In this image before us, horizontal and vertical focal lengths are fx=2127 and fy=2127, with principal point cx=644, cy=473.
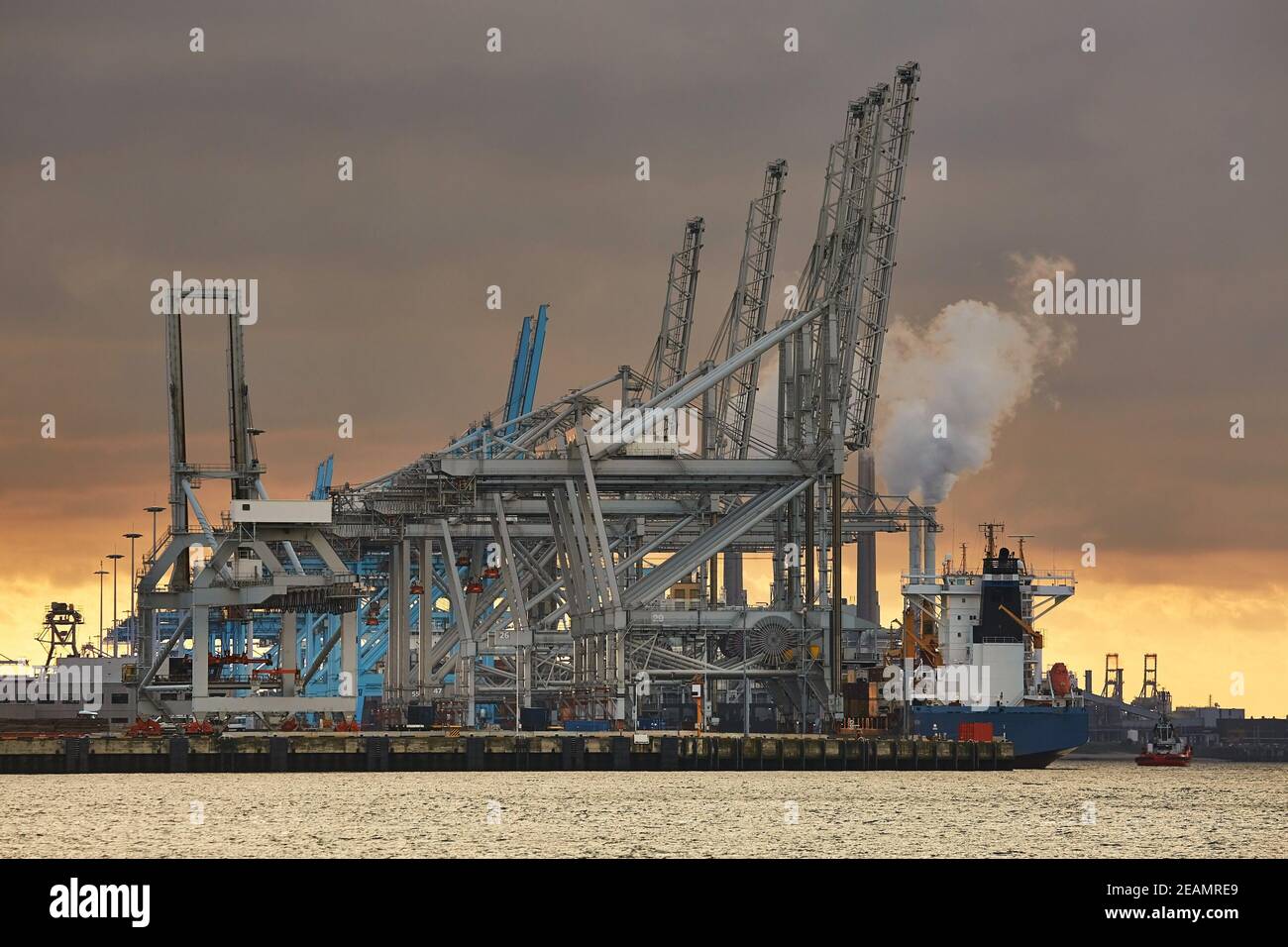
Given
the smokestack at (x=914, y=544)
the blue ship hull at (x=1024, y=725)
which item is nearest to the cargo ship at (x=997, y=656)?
the blue ship hull at (x=1024, y=725)

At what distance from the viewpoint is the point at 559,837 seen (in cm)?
6000

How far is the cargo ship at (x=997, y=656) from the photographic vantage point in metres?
103

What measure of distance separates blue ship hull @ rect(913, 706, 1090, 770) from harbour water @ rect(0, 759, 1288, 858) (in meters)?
4.40

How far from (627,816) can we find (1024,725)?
133 feet

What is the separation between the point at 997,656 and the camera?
10306 centimetres

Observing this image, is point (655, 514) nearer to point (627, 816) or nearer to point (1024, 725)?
point (1024, 725)

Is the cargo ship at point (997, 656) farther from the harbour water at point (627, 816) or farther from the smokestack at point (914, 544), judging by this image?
the smokestack at point (914, 544)

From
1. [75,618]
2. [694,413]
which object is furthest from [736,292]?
[75,618]

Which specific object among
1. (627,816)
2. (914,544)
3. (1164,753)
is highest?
(914,544)

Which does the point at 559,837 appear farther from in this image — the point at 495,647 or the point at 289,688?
the point at 495,647

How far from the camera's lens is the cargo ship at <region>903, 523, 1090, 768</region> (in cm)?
10294

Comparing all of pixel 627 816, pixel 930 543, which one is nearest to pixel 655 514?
pixel 930 543

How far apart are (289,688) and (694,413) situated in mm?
27350

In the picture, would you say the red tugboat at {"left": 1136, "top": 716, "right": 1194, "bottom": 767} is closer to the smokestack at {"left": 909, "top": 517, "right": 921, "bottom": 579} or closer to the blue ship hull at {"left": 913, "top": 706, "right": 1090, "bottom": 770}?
the smokestack at {"left": 909, "top": 517, "right": 921, "bottom": 579}
